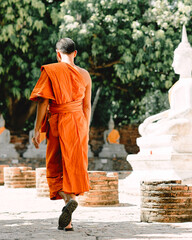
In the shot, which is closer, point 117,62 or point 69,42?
point 69,42

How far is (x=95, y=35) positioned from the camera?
54.0 feet

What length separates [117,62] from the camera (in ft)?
58.0

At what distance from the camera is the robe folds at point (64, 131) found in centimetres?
441

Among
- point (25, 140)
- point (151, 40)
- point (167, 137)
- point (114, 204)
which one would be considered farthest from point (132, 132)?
point (114, 204)

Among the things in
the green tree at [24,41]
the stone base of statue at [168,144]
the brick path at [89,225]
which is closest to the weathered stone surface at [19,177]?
the stone base of statue at [168,144]

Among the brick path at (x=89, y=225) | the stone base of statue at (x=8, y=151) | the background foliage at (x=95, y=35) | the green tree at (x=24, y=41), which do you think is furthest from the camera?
the stone base of statue at (x=8, y=151)

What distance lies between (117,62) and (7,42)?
382 centimetres

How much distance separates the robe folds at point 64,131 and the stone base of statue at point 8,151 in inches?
554

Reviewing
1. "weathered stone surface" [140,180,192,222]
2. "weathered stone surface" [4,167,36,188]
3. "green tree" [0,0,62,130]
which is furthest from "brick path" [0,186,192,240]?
"green tree" [0,0,62,130]

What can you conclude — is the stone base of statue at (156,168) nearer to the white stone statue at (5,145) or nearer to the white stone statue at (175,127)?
the white stone statue at (175,127)

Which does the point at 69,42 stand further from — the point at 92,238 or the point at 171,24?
the point at 171,24

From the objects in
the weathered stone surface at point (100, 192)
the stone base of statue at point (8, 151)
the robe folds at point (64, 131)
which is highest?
the robe folds at point (64, 131)

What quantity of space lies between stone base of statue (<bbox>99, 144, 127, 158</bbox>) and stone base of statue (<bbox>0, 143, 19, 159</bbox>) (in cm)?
369

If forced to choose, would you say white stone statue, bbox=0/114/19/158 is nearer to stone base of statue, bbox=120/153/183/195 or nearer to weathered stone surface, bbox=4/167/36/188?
weathered stone surface, bbox=4/167/36/188
